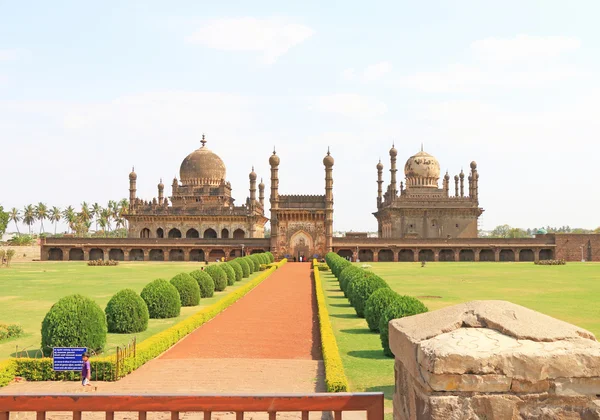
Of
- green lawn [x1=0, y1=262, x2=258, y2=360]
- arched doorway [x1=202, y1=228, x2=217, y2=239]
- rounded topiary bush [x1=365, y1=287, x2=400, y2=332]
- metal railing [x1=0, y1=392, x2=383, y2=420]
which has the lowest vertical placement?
green lawn [x1=0, y1=262, x2=258, y2=360]

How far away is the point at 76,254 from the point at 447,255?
104ft

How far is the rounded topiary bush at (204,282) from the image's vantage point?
781 inches

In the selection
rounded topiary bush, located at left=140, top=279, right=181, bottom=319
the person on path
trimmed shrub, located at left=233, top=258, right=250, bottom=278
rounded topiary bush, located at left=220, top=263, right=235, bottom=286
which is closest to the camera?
the person on path

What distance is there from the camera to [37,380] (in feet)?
29.3

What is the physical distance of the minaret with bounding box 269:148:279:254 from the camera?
48.2 meters

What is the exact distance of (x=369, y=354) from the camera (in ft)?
34.0

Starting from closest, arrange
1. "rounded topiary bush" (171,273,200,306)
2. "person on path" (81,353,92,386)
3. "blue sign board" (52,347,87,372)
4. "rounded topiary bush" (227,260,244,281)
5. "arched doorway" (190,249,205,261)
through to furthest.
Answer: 1. "person on path" (81,353,92,386)
2. "blue sign board" (52,347,87,372)
3. "rounded topiary bush" (171,273,200,306)
4. "rounded topiary bush" (227,260,244,281)
5. "arched doorway" (190,249,205,261)

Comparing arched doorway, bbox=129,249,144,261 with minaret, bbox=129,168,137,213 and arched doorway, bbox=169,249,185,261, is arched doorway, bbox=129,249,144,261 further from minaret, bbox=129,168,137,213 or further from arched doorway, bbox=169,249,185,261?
minaret, bbox=129,168,137,213

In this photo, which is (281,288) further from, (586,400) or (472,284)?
(586,400)

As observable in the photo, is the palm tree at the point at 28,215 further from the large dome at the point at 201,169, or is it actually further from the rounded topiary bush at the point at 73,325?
the rounded topiary bush at the point at 73,325

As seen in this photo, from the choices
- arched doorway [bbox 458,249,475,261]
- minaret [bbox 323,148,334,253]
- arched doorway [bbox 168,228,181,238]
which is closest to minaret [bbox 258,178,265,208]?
arched doorway [bbox 168,228,181,238]

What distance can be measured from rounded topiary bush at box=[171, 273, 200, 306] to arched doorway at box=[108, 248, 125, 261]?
35160mm

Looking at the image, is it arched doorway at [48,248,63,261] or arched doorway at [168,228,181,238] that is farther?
arched doorway at [168,228,181,238]

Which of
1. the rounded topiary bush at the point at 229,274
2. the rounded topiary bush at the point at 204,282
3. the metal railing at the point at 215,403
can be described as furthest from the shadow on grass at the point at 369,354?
the rounded topiary bush at the point at 229,274
